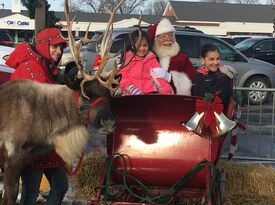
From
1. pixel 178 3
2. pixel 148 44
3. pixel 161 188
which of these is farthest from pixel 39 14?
pixel 178 3

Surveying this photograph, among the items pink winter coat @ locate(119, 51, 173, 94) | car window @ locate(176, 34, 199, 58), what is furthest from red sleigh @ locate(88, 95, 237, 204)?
car window @ locate(176, 34, 199, 58)

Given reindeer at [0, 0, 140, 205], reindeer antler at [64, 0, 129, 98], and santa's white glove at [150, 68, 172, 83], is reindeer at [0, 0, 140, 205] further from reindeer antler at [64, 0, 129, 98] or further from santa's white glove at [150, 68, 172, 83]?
santa's white glove at [150, 68, 172, 83]

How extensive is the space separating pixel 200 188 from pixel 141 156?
2.05 ft

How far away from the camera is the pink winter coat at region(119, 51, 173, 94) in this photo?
5.67 meters

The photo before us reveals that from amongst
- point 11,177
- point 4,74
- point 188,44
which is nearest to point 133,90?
point 11,177

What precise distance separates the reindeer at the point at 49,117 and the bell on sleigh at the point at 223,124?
913mm

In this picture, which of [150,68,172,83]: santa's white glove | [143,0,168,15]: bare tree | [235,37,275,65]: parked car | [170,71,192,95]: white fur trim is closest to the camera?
[150,68,172,83]: santa's white glove

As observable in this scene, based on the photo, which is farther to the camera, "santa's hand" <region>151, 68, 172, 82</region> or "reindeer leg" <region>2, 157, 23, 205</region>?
"santa's hand" <region>151, 68, 172, 82</region>

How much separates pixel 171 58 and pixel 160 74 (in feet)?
1.70

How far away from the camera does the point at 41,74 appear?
5.05 meters

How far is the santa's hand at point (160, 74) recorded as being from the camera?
5.78 meters

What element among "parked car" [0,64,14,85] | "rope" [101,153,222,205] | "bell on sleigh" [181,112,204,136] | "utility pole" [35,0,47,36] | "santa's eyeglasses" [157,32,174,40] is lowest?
"rope" [101,153,222,205]

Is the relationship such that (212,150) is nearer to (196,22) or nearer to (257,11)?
(196,22)

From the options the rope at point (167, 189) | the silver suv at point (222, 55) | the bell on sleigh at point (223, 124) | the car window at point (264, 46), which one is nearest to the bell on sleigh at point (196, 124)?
the bell on sleigh at point (223, 124)
